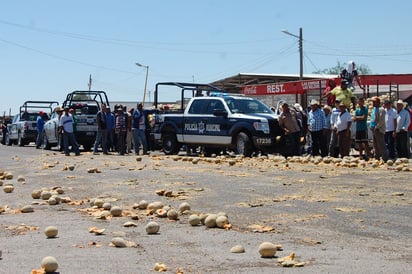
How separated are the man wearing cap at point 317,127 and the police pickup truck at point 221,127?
986 mm

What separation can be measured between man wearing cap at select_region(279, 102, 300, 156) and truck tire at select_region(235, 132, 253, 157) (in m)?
1.13

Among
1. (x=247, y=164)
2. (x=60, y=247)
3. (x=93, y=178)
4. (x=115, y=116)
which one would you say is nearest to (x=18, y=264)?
(x=60, y=247)

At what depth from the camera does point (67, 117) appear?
24656 millimetres

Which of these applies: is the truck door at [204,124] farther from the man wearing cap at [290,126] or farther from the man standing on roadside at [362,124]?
the man standing on roadside at [362,124]

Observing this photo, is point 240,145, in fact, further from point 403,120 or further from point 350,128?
point 403,120

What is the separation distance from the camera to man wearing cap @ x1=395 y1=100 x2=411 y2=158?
1952cm

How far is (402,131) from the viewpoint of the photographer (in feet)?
64.4

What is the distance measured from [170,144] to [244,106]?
3500 mm

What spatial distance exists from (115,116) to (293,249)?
2092 centimetres

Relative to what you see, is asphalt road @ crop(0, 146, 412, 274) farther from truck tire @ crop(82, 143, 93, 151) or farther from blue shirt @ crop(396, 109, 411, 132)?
truck tire @ crop(82, 143, 93, 151)

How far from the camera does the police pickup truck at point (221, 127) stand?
21.0 m

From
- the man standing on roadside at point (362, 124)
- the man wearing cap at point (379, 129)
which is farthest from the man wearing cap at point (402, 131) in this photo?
the man standing on roadside at point (362, 124)

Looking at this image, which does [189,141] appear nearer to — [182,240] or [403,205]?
[403,205]

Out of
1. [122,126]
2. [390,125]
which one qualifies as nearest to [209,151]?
[122,126]
